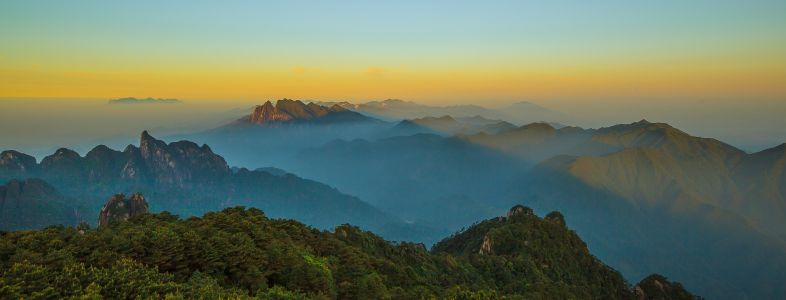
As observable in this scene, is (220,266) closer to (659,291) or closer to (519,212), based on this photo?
(659,291)

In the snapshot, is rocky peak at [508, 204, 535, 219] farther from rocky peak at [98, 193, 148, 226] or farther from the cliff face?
the cliff face

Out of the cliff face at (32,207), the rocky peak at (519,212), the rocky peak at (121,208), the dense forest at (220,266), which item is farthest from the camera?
the cliff face at (32,207)

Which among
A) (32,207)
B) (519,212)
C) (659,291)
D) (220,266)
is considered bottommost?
(32,207)

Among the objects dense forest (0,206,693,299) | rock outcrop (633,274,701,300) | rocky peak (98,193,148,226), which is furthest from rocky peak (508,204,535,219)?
rocky peak (98,193,148,226)

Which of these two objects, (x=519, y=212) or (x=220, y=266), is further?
(x=519, y=212)

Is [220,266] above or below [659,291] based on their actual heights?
above

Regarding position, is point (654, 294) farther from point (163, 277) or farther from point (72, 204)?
point (72, 204)

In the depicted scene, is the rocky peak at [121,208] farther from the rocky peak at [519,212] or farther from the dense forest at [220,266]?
the rocky peak at [519,212]

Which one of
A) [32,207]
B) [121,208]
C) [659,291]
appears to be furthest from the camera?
[32,207]

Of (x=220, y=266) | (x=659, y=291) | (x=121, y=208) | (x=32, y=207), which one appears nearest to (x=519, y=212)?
(x=659, y=291)

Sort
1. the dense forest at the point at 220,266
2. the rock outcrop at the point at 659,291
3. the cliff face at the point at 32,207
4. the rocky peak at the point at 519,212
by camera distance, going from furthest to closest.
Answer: the cliff face at the point at 32,207 < the rocky peak at the point at 519,212 < the rock outcrop at the point at 659,291 < the dense forest at the point at 220,266

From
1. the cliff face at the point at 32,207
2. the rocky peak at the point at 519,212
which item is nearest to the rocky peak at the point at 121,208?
the cliff face at the point at 32,207

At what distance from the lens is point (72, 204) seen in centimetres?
18188

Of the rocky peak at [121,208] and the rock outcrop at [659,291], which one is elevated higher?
the rocky peak at [121,208]
